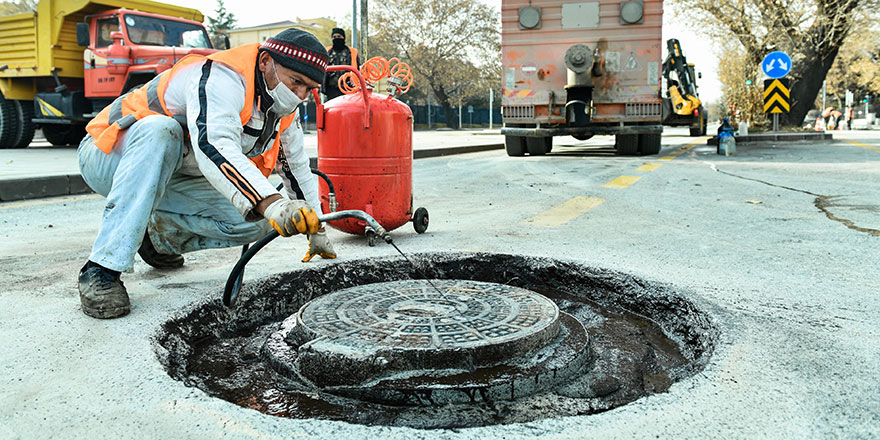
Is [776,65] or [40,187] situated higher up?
[776,65]

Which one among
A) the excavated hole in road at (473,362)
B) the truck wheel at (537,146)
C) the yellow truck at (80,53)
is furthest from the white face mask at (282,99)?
the truck wheel at (537,146)

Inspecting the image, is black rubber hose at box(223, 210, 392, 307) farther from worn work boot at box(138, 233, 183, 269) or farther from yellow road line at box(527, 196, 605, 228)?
yellow road line at box(527, 196, 605, 228)

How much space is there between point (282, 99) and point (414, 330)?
1068 millimetres

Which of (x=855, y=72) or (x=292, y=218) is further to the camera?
(x=855, y=72)

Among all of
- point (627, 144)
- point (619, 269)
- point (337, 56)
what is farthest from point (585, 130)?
point (619, 269)

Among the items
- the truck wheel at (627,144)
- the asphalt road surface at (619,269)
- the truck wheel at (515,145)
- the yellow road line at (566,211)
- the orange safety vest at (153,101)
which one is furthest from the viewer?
the truck wheel at (515,145)

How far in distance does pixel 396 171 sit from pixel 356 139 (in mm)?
314

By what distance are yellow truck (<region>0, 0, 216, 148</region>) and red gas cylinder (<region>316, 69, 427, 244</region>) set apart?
6466 mm

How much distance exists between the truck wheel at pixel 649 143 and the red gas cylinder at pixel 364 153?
26.1 feet

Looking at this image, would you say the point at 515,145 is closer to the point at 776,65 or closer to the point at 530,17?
the point at 530,17

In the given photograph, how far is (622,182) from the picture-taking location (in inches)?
262

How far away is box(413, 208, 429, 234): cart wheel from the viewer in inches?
156

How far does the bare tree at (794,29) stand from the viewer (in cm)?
1687

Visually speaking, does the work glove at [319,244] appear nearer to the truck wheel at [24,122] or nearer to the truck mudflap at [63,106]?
the truck mudflap at [63,106]
